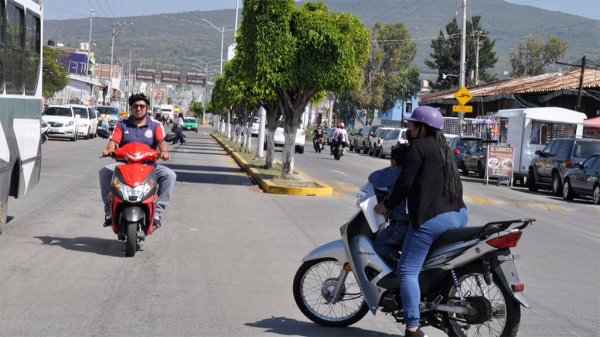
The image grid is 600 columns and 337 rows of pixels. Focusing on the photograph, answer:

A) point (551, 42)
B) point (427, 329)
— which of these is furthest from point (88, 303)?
point (551, 42)

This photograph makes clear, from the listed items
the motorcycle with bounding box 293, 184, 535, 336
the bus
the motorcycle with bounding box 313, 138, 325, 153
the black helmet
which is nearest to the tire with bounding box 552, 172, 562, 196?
the bus

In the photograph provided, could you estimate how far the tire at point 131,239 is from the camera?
10.6 meters

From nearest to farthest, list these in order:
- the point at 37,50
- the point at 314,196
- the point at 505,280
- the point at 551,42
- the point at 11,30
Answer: the point at 505,280
the point at 11,30
the point at 37,50
the point at 314,196
the point at 551,42

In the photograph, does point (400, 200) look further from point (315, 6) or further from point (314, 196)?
point (315, 6)

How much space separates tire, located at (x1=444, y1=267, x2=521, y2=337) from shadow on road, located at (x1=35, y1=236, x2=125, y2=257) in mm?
5121

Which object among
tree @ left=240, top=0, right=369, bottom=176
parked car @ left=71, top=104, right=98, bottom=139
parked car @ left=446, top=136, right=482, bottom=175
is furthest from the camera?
parked car @ left=71, top=104, right=98, bottom=139

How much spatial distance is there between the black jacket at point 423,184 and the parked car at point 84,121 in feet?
148

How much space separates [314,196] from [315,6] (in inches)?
282

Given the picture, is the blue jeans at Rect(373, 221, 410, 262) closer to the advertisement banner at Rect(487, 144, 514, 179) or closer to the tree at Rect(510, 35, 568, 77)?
the advertisement banner at Rect(487, 144, 514, 179)

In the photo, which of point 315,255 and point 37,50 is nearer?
point 315,255

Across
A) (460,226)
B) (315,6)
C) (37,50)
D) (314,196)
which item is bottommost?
(314,196)

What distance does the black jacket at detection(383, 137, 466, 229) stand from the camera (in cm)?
674

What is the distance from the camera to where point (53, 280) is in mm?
9148

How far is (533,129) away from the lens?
3594 centimetres
